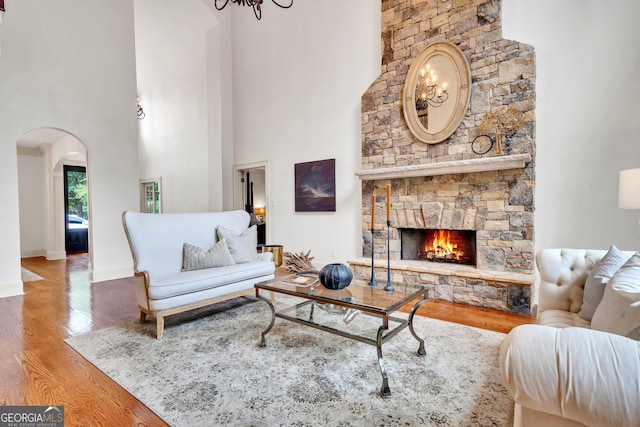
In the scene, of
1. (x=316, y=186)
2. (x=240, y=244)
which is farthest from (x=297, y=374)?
(x=316, y=186)

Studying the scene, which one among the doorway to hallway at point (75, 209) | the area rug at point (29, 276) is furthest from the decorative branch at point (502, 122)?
the doorway to hallway at point (75, 209)

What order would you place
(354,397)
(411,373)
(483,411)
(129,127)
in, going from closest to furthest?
(483,411)
(354,397)
(411,373)
(129,127)

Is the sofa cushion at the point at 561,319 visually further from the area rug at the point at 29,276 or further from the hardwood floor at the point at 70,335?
the area rug at the point at 29,276

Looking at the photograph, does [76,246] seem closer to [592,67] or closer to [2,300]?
[2,300]

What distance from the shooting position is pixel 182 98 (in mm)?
7441

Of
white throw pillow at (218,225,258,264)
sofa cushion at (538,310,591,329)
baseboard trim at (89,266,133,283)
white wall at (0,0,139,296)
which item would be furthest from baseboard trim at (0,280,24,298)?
sofa cushion at (538,310,591,329)

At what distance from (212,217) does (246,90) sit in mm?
3806

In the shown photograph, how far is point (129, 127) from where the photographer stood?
17.8 ft

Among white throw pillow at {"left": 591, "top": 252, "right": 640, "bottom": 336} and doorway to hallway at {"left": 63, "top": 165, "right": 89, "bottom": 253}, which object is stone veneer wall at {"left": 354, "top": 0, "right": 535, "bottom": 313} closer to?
white throw pillow at {"left": 591, "top": 252, "right": 640, "bottom": 336}

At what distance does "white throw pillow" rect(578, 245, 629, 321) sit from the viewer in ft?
5.57

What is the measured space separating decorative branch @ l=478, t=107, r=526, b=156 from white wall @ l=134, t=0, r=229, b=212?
5.10m

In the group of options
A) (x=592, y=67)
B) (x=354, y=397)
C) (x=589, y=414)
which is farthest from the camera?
(x=592, y=67)

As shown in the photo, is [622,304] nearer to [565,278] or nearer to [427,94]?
[565,278]

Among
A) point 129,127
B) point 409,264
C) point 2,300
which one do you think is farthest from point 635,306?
point 129,127
